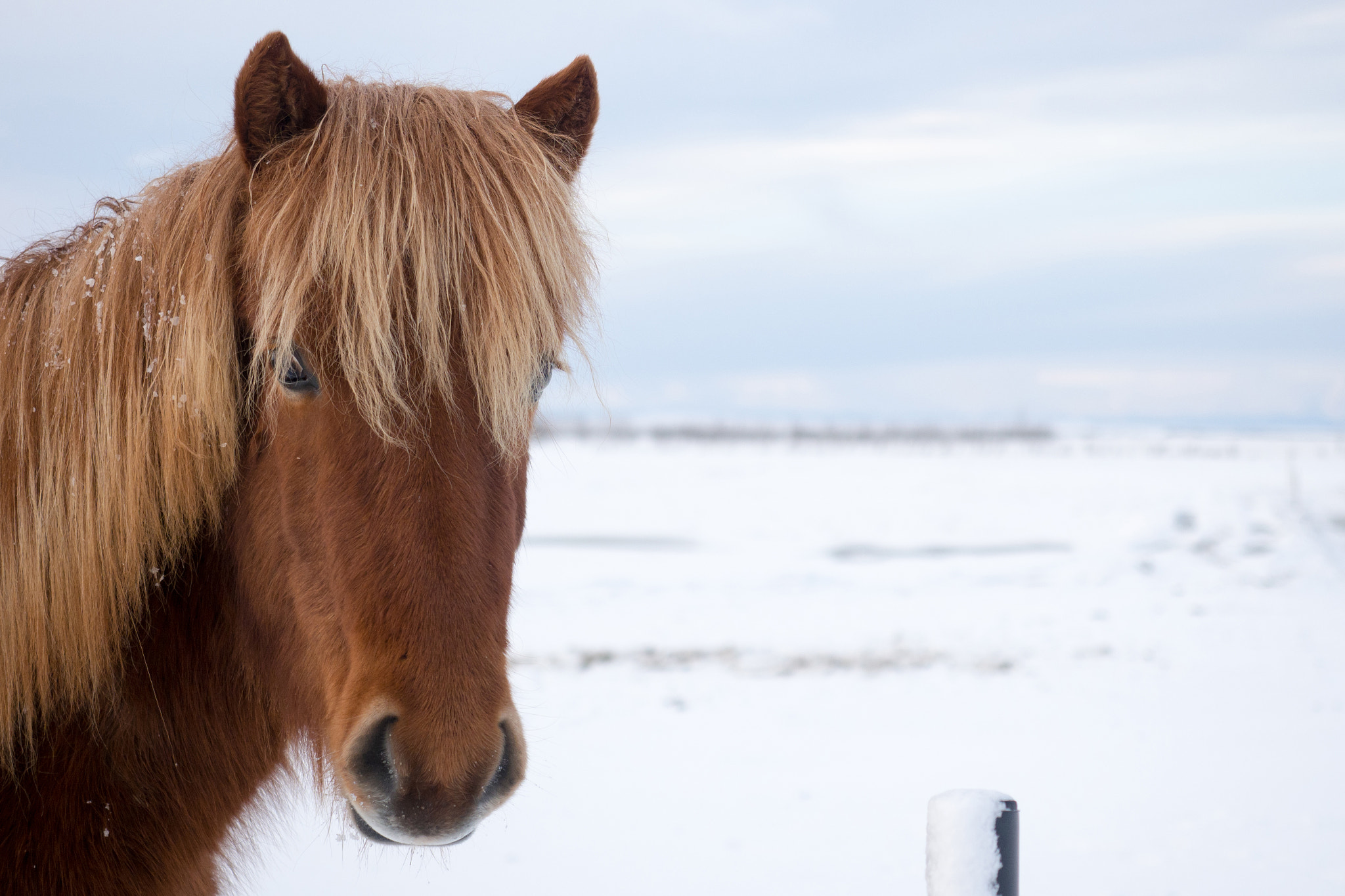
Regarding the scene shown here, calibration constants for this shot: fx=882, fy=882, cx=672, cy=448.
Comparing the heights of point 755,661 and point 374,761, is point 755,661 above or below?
below

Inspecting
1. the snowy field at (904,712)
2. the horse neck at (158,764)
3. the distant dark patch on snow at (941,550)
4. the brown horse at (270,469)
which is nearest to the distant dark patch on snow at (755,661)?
the snowy field at (904,712)

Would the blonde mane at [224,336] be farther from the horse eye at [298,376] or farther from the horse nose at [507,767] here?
the horse nose at [507,767]

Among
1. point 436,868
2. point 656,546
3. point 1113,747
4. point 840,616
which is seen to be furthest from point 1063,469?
point 436,868

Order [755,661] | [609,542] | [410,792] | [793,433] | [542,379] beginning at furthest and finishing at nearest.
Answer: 1. [793,433]
2. [609,542]
3. [755,661]
4. [542,379]
5. [410,792]

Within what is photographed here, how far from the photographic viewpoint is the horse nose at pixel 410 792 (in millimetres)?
1234

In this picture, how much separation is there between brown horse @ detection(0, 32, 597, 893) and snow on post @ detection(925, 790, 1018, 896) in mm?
774

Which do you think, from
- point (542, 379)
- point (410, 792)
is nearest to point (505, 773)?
point (410, 792)

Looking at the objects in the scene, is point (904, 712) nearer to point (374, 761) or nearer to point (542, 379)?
point (542, 379)

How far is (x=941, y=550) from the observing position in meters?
13.7

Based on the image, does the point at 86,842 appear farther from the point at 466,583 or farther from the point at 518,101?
the point at 518,101

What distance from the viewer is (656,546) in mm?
14039

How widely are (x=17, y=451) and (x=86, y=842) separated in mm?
688

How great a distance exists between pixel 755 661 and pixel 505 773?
655 cm

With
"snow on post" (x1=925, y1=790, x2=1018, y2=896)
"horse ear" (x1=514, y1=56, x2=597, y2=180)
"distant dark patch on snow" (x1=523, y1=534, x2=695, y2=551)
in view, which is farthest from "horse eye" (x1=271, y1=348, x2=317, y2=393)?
"distant dark patch on snow" (x1=523, y1=534, x2=695, y2=551)
